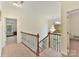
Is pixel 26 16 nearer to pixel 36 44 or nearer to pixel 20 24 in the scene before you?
pixel 20 24

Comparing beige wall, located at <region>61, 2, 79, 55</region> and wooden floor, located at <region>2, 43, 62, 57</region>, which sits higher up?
beige wall, located at <region>61, 2, 79, 55</region>

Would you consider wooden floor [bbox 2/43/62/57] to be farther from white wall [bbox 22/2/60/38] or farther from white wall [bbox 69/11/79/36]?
white wall [bbox 69/11/79/36]

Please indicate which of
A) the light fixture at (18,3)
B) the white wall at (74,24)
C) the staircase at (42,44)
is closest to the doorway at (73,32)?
the white wall at (74,24)

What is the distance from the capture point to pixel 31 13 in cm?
167

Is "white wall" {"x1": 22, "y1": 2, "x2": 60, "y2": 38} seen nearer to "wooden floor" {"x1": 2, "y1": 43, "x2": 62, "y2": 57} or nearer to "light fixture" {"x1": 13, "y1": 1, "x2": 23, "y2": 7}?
"light fixture" {"x1": 13, "y1": 1, "x2": 23, "y2": 7}

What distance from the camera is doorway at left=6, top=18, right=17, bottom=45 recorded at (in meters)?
1.63

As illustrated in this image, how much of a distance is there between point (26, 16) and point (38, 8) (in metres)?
0.17

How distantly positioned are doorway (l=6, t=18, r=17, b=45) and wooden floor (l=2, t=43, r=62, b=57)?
0.20ft

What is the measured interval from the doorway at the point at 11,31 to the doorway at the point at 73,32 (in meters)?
0.64

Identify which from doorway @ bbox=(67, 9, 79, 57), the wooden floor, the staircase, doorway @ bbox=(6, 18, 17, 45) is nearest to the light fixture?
doorway @ bbox=(6, 18, 17, 45)

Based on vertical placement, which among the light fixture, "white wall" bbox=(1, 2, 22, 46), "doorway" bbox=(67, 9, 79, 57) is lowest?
"doorway" bbox=(67, 9, 79, 57)

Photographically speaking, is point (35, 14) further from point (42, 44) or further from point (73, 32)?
point (73, 32)

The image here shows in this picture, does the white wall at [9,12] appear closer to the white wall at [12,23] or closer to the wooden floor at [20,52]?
the white wall at [12,23]

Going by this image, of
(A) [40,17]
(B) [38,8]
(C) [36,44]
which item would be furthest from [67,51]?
(B) [38,8]
